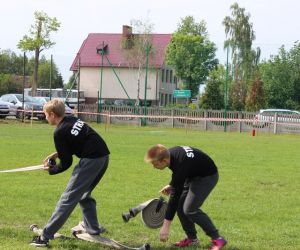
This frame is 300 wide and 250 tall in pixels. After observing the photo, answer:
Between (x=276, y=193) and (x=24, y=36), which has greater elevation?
(x=24, y=36)

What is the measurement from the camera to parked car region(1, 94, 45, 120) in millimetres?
40684

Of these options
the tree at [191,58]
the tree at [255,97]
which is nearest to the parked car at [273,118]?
the tree at [255,97]

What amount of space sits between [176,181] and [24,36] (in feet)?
167

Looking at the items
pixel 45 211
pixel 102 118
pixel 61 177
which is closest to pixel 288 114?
pixel 102 118

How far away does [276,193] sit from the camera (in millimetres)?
12344

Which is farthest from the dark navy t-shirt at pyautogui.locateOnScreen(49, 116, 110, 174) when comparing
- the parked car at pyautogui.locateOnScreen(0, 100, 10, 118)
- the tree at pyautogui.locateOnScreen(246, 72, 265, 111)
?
the tree at pyautogui.locateOnScreen(246, 72, 265, 111)

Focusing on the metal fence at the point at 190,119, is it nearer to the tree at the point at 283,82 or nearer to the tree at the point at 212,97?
the tree at the point at 212,97

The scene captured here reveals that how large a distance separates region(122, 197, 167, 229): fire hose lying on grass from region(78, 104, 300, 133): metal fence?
105 feet

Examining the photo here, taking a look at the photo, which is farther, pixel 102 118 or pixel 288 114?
pixel 102 118

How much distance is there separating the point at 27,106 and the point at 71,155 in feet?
117

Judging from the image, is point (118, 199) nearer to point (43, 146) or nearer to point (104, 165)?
point (104, 165)

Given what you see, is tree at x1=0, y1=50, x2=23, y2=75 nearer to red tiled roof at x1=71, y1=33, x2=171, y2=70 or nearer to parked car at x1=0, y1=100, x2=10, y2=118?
red tiled roof at x1=71, y1=33, x2=171, y2=70

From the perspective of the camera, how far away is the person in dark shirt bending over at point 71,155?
6973 millimetres

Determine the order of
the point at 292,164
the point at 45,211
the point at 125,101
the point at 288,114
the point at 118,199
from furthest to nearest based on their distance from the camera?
the point at 125,101, the point at 288,114, the point at 292,164, the point at 118,199, the point at 45,211
